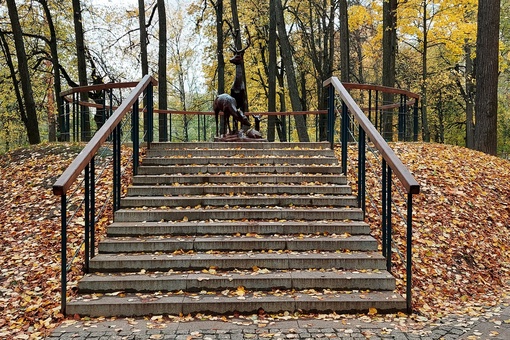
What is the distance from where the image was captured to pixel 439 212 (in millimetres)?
5949

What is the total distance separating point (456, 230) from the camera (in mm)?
5645

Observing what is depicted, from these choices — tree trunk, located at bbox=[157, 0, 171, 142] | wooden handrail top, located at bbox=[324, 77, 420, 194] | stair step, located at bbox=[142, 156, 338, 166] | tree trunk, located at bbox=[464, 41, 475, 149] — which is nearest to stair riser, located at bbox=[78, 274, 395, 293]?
wooden handrail top, located at bbox=[324, 77, 420, 194]

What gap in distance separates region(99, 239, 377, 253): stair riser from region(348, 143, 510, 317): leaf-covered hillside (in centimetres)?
55

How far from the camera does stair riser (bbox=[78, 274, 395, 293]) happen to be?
161 inches

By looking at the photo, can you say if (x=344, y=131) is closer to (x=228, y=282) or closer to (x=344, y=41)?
(x=228, y=282)

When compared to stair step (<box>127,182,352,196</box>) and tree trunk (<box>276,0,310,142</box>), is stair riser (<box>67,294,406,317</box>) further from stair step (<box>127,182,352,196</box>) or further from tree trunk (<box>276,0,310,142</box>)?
tree trunk (<box>276,0,310,142</box>)

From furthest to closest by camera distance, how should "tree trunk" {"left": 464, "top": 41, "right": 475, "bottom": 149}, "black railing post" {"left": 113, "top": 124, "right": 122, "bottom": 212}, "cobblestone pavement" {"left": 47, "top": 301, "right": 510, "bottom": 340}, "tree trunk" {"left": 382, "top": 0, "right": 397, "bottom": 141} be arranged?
"tree trunk" {"left": 464, "top": 41, "right": 475, "bottom": 149} < "tree trunk" {"left": 382, "top": 0, "right": 397, "bottom": 141} < "black railing post" {"left": 113, "top": 124, "right": 122, "bottom": 212} < "cobblestone pavement" {"left": 47, "top": 301, "right": 510, "bottom": 340}

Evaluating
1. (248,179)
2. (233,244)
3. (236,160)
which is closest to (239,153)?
(236,160)

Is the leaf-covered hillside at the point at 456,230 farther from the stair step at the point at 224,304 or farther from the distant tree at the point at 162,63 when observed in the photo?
the distant tree at the point at 162,63

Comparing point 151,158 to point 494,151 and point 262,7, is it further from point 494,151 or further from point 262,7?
point 262,7

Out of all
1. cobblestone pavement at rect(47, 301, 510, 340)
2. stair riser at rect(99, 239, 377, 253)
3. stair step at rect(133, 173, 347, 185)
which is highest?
stair step at rect(133, 173, 347, 185)

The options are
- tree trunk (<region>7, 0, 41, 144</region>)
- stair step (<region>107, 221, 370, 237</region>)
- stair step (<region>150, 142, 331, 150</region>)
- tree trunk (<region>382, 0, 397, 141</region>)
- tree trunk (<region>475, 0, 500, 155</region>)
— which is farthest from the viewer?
tree trunk (<region>382, 0, 397, 141</region>)

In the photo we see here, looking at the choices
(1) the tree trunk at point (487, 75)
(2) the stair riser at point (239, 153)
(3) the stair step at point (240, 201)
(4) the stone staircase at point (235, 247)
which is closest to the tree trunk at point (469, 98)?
(1) the tree trunk at point (487, 75)

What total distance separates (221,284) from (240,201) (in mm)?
1620
